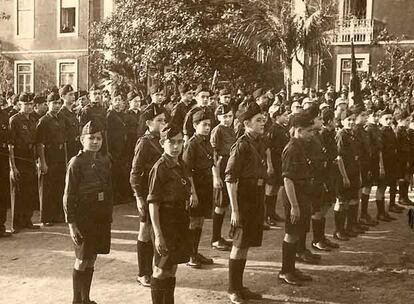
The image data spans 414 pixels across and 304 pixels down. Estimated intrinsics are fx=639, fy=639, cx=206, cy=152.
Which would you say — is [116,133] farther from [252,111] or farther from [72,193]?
[72,193]

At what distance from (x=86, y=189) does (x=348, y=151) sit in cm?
463

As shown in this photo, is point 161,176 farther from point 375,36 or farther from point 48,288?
point 375,36

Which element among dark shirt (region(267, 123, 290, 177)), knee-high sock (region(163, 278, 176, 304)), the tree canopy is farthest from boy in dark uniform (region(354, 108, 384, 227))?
the tree canopy

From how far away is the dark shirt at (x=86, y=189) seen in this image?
602cm

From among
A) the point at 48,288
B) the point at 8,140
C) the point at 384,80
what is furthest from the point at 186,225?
the point at 384,80

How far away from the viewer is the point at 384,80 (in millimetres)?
20297

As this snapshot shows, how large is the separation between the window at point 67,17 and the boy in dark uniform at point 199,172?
23470mm

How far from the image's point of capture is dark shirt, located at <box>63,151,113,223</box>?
19.8 feet

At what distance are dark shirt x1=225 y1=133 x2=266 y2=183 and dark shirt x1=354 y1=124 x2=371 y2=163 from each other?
3.44m

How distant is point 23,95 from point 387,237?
615 cm

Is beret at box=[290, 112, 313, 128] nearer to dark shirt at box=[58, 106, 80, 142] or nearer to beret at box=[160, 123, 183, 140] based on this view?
beret at box=[160, 123, 183, 140]

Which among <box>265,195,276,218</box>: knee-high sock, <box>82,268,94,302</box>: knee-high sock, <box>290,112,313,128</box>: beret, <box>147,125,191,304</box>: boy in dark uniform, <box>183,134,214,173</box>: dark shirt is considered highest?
<box>290,112,313,128</box>: beret

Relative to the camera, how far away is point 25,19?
31500mm

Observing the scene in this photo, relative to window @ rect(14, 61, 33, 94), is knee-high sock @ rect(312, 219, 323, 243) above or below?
below
